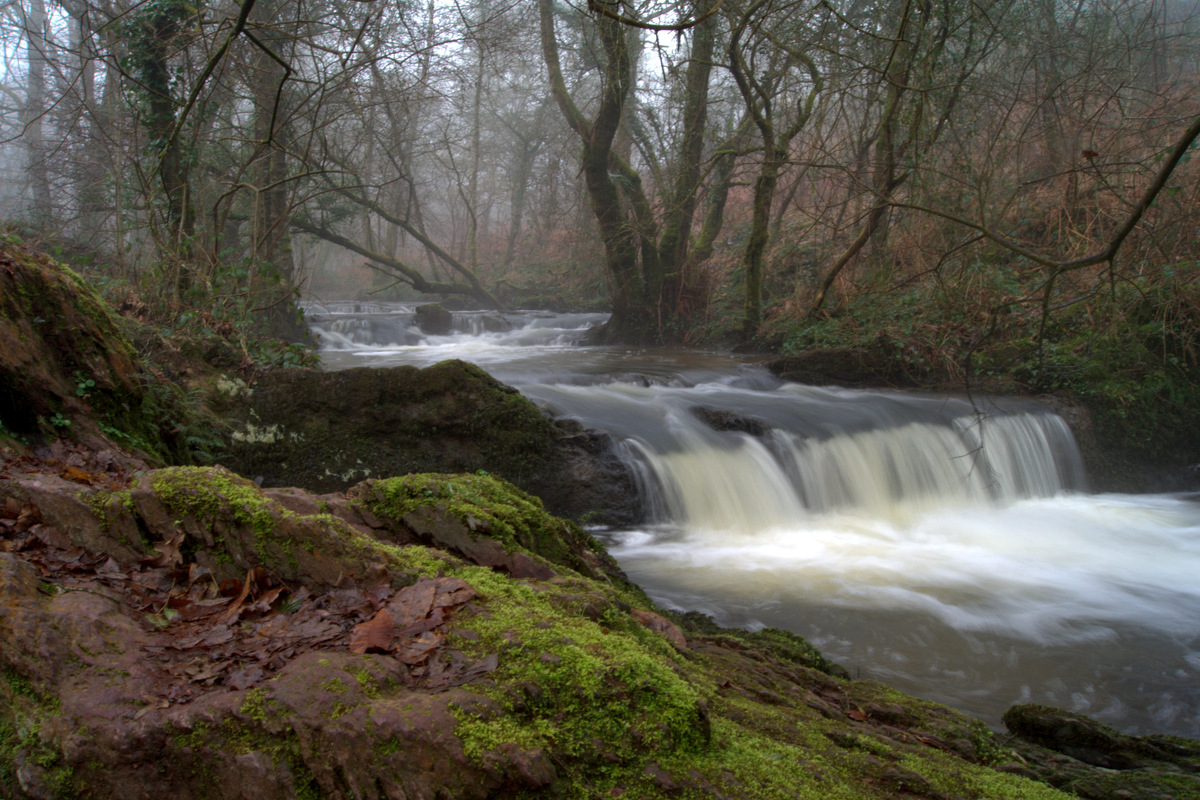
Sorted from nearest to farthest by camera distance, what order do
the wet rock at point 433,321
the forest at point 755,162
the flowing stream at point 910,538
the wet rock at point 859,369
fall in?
1. the flowing stream at point 910,538
2. the forest at point 755,162
3. the wet rock at point 859,369
4. the wet rock at point 433,321

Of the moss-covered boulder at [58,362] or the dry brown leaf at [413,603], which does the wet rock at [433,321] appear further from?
the dry brown leaf at [413,603]

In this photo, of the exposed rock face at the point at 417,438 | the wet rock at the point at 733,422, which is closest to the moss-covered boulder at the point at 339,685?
the exposed rock face at the point at 417,438

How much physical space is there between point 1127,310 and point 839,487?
16.2 feet

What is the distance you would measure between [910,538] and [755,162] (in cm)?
529

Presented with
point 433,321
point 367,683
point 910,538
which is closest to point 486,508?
point 367,683

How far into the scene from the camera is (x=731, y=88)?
1619 centimetres

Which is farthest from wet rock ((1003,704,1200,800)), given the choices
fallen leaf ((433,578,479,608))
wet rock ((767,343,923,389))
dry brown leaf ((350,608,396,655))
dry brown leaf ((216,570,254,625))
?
wet rock ((767,343,923,389))

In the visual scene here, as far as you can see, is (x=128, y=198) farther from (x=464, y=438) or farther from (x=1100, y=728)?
(x=1100, y=728)

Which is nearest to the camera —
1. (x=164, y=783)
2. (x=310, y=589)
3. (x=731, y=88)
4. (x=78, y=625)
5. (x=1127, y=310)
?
(x=164, y=783)

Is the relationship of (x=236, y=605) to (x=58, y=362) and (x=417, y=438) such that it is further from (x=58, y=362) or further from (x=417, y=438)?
(x=417, y=438)

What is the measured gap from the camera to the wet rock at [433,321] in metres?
19.1

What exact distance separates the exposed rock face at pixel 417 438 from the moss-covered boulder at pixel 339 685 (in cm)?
382

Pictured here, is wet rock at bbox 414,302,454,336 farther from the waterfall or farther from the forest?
the waterfall

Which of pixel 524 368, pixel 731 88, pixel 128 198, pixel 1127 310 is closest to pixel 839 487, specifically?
pixel 1127 310
